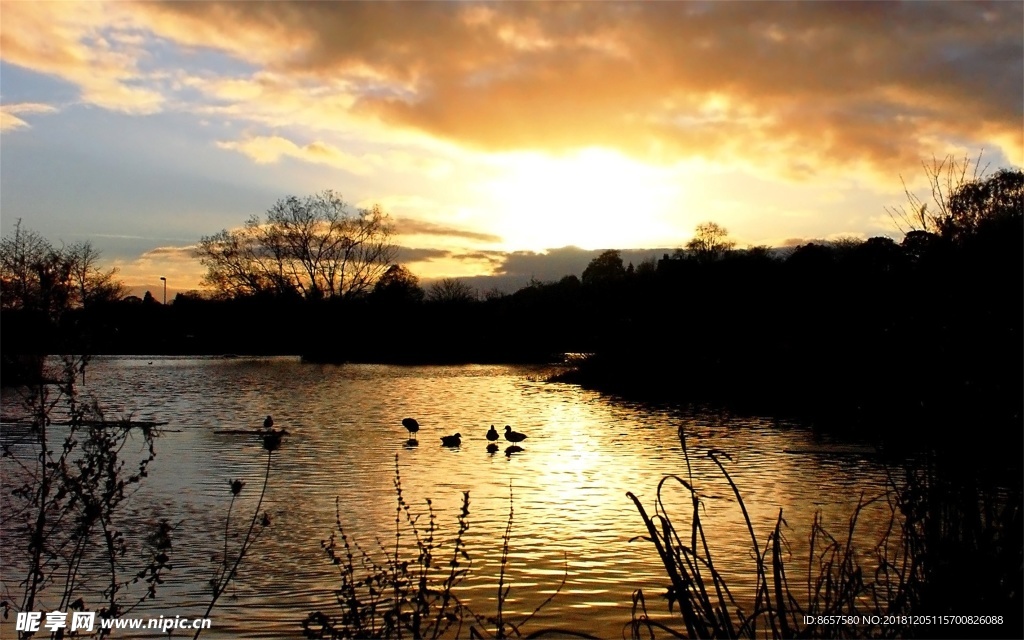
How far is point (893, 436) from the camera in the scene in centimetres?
607

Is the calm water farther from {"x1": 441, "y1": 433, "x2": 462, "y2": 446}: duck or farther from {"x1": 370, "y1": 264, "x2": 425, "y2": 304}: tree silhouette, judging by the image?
{"x1": 370, "y1": 264, "x2": 425, "y2": 304}: tree silhouette

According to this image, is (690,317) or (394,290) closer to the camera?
(690,317)

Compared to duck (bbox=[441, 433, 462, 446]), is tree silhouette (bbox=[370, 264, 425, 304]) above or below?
above

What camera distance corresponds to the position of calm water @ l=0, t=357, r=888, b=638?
→ 7176mm

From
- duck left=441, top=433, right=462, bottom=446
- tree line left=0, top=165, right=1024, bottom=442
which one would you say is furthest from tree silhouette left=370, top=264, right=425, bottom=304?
duck left=441, top=433, right=462, bottom=446

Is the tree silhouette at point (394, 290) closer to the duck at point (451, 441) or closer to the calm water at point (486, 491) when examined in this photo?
the calm water at point (486, 491)

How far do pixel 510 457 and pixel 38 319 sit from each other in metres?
11.0

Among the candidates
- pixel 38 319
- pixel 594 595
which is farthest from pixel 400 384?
pixel 38 319

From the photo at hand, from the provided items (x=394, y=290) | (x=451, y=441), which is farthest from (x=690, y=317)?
(x=394, y=290)

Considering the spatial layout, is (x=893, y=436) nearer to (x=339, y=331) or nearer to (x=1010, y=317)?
(x=1010, y=317)

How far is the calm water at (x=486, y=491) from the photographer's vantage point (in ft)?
23.5

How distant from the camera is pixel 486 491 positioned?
1184 cm

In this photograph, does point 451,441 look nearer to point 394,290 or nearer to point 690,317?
point 690,317

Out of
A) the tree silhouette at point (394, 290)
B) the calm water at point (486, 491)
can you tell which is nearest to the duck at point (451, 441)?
the calm water at point (486, 491)
